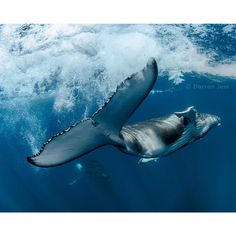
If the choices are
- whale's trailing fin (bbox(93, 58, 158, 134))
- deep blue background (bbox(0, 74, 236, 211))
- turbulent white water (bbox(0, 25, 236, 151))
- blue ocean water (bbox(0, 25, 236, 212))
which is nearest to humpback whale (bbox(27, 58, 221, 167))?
whale's trailing fin (bbox(93, 58, 158, 134))

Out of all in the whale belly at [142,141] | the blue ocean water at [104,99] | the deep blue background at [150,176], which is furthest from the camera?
the deep blue background at [150,176]

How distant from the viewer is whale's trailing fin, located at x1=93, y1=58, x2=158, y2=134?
342cm

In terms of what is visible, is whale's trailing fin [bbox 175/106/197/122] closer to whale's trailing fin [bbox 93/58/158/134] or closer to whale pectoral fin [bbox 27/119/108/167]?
whale's trailing fin [bbox 93/58/158/134]

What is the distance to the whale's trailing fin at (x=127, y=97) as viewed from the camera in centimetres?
342

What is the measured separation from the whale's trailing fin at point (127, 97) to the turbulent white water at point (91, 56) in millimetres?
4925

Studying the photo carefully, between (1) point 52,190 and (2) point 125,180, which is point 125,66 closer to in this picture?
(2) point 125,180

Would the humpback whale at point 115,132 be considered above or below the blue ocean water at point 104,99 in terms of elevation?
above

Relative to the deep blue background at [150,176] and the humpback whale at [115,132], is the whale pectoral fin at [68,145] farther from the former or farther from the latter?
the deep blue background at [150,176]

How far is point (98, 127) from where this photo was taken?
3910mm

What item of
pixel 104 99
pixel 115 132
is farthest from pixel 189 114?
pixel 104 99

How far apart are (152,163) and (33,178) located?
180 inches

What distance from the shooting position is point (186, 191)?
11.4 m

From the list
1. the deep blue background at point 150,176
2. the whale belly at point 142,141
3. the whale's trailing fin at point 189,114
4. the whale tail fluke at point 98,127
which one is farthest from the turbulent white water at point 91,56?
the whale tail fluke at point 98,127

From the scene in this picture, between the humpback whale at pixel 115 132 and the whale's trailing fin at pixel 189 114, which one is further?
the whale's trailing fin at pixel 189 114
